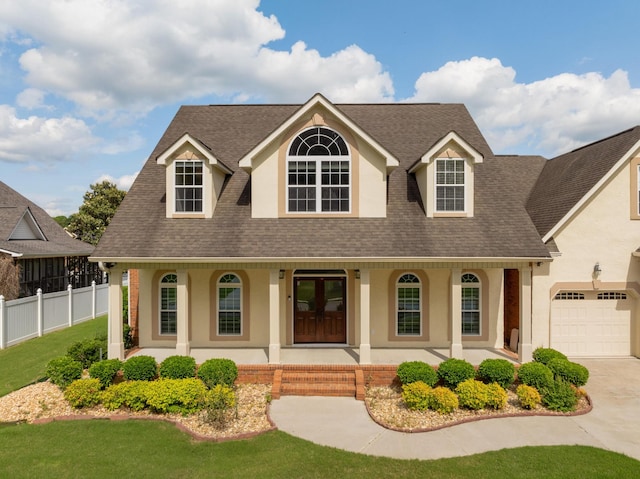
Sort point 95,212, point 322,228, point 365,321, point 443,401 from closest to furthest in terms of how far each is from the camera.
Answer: point 443,401
point 365,321
point 322,228
point 95,212

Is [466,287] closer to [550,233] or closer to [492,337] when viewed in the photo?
[492,337]

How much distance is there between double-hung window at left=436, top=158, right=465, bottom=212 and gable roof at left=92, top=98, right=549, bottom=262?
Answer: 545mm

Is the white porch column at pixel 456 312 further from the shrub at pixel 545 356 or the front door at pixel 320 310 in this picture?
the front door at pixel 320 310

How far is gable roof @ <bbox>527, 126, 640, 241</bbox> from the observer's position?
13969mm

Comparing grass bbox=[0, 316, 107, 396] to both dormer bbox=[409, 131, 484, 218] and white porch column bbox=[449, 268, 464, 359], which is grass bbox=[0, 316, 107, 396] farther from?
dormer bbox=[409, 131, 484, 218]

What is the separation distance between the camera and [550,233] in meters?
14.2

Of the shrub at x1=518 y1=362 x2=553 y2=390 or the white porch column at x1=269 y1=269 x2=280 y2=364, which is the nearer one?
the shrub at x1=518 y1=362 x2=553 y2=390

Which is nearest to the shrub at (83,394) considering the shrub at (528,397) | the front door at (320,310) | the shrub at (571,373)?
the front door at (320,310)

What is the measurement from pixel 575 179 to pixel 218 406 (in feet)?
51.2

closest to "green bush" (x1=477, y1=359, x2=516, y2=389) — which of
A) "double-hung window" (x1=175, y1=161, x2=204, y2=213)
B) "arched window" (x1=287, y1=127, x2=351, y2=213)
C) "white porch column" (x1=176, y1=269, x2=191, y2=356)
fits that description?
"arched window" (x1=287, y1=127, x2=351, y2=213)

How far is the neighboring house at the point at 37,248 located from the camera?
73.4 feet

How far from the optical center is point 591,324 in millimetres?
14609

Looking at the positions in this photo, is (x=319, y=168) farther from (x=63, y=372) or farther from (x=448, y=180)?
(x=63, y=372)

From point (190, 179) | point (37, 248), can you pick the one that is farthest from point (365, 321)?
point (37, 248)
